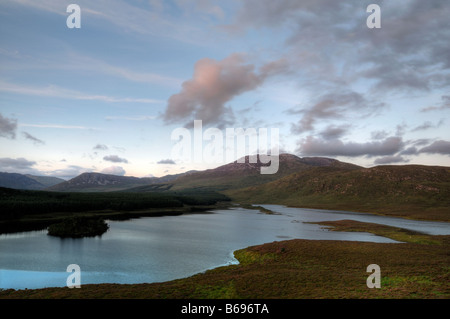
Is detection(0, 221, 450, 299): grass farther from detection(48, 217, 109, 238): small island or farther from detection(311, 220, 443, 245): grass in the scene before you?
detection(48, 217, 109, 238): small island

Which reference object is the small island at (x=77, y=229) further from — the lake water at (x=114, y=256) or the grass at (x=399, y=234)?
the grass at (x=399, y=234)

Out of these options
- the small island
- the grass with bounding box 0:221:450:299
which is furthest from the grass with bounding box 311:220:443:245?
the small island

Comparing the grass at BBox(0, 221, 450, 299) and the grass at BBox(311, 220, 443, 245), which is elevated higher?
the grass at BBox(0, 221, 450, 299)

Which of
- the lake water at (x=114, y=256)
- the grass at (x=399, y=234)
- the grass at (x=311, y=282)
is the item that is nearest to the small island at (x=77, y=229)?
the lake water at (x=114, y=256)

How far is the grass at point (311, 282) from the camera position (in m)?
29.6

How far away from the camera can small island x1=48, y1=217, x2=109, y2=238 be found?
8656 centimetres

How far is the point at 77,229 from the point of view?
3538 inches

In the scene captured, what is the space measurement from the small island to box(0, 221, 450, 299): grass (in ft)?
191

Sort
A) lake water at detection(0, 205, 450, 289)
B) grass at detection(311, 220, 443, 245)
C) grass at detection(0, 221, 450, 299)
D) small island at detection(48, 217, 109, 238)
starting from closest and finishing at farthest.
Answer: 1. grass at detection(0, 221, 450, 299)
2. lake water at detection(0, 205, 450, 289)
3. grass at detection(311, 220, 443, 245)
4. small island at detection(48, 217, 109, 238)

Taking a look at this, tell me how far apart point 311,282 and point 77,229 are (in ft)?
270

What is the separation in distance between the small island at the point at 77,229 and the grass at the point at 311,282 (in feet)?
191

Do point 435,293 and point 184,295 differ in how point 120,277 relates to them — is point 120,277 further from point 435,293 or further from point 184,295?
point 435,293
